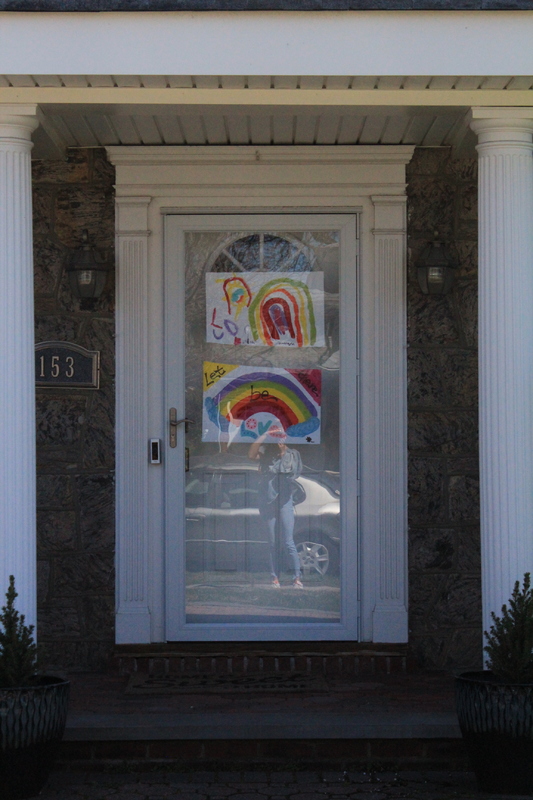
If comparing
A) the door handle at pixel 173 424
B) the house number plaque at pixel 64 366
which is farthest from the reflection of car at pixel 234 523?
the house number plaque at pixel 64 366

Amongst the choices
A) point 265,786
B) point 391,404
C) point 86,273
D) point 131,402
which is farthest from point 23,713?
point 391,404

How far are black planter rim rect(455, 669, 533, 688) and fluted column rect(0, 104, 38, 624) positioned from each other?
1823mm

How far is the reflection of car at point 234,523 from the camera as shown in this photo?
5.62 metres

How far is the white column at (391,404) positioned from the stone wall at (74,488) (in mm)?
1475

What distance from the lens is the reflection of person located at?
5637mm

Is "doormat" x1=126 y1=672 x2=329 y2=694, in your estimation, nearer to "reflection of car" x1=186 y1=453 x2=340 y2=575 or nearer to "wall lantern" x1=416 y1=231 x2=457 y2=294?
"reflection of car" x1=186 y1=453 x2=340 y2=575

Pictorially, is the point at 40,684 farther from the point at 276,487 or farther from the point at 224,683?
the point at 276,487

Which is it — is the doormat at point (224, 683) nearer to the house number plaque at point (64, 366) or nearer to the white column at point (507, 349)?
the white column at point (507, 349)

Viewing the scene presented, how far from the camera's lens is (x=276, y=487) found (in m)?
5.65

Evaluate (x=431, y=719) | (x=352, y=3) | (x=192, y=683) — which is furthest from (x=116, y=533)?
(x=352, y=3)

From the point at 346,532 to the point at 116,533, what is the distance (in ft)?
4.18

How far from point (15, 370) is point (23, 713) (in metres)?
1.38

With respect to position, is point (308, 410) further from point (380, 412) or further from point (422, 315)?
point (422, 315)

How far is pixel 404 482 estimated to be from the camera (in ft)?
18.1
